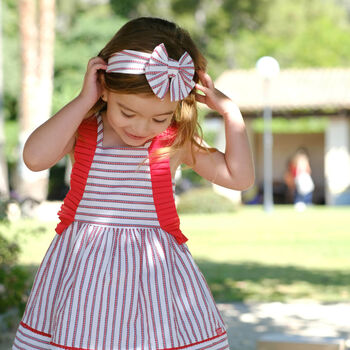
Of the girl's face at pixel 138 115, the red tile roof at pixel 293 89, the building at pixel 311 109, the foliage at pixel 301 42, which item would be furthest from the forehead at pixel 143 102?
the foliage at pixel 301 42

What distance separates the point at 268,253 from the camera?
1106 centimetres

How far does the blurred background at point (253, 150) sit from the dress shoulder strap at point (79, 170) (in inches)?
75.9

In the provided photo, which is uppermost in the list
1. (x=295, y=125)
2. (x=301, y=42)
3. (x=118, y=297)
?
(x=301, y=42)

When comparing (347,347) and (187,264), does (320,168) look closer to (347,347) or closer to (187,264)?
(347,347)

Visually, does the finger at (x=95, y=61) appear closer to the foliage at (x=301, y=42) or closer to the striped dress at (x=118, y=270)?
the striped dress at (x=118, y=270)

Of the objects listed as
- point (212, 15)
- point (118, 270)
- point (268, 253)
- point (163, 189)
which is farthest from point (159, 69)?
point (212, 15)

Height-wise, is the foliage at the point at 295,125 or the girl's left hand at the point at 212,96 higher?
the foliage at the point at 295,125

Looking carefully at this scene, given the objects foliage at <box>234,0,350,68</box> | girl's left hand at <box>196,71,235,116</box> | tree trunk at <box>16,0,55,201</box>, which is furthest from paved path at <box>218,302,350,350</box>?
foliage at <box>234,0,350,68</box>

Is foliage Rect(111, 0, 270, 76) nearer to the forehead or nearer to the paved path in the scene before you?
the paved path

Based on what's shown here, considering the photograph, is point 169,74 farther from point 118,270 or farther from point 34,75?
point 34,75

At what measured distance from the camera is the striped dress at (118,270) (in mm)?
2498

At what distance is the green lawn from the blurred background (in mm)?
20

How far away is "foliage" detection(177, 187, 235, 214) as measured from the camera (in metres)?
18.6

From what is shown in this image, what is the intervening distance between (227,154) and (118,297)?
621 millimetres
